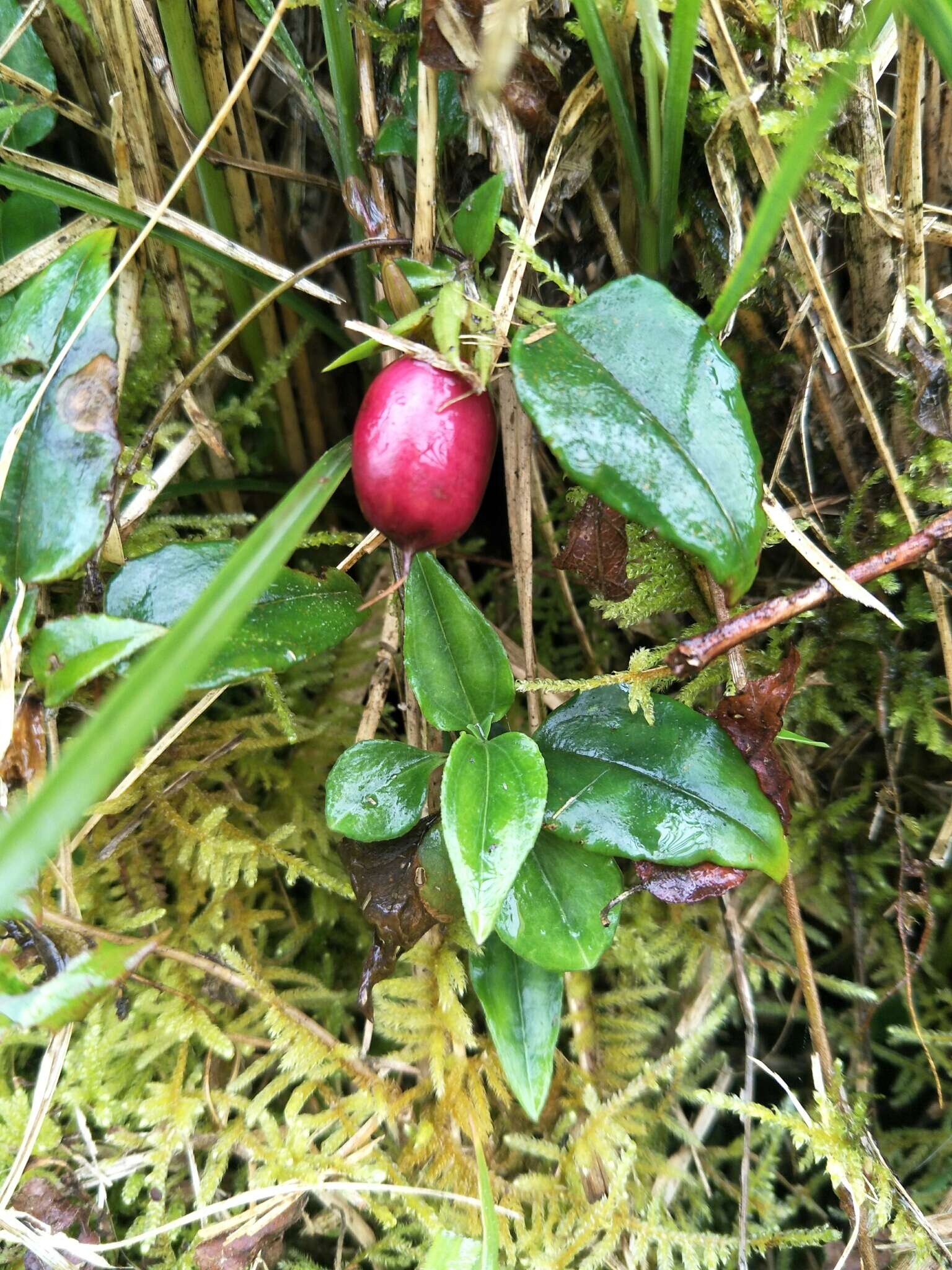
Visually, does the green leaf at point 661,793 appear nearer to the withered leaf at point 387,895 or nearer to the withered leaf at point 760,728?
the withered leaf at point 760,728

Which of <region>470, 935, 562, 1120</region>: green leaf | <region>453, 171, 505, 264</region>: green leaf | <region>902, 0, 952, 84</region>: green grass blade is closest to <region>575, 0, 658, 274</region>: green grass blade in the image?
<region>453, 171, 505, 264</region>: green leaf

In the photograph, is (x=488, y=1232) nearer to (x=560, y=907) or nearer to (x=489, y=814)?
(x=560, y=907)

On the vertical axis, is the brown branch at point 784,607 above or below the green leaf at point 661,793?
above

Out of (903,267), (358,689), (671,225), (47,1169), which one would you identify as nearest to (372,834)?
(358,689)

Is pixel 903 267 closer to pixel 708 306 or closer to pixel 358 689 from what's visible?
pixel 708 306

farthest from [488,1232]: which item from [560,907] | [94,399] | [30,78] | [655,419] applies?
[30,78]

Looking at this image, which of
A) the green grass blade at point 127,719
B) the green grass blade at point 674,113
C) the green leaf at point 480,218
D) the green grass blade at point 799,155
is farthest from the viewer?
the green leaf at point 480,218

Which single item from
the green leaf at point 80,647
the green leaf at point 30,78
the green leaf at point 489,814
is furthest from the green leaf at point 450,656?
the green leaf at point 30,78
